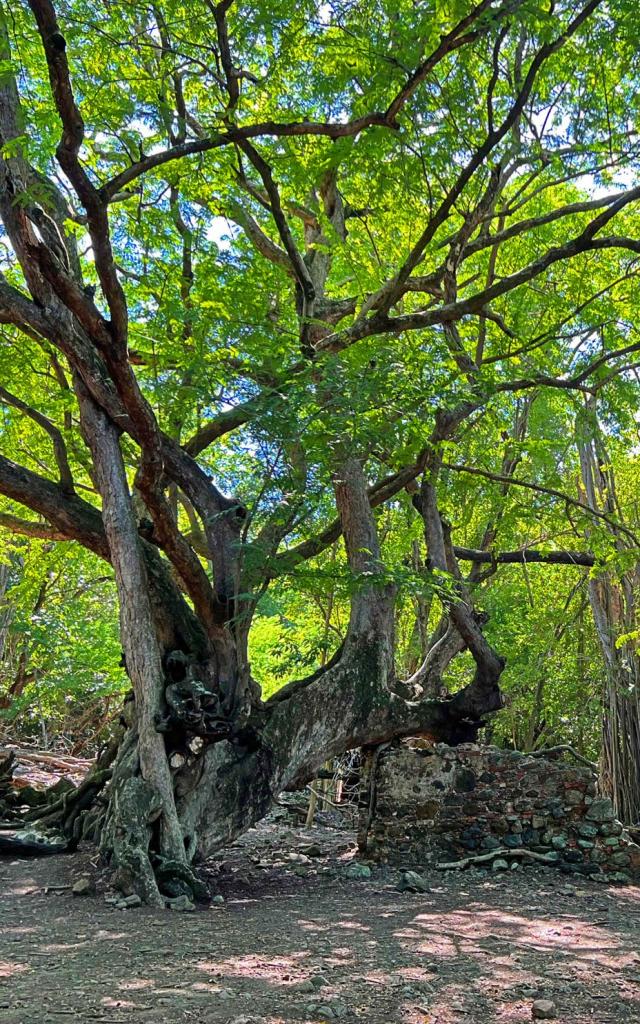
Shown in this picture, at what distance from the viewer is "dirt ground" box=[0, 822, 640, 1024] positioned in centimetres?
312

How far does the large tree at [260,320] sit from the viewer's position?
572 cm

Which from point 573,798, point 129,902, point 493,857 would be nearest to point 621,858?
point 573,798

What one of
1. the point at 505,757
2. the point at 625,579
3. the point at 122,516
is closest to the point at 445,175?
the point at 122,516

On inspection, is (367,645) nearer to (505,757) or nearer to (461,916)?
(505,757)

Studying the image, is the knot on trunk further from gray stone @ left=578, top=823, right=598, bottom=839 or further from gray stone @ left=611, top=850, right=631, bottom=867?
gray stone @ left=611, top=850, right=631, bottom=867

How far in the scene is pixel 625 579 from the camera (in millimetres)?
Answer: 8875

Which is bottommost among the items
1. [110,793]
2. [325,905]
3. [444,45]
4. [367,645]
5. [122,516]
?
[325,905]

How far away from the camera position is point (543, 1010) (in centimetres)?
315

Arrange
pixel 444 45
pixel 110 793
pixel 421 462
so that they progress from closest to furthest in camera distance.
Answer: pixel 444 45 → pixel 110 793 → pixel 421 462

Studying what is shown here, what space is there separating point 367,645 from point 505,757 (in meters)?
1.94

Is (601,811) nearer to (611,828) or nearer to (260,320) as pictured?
(611,828)

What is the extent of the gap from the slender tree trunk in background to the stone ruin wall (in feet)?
1.51

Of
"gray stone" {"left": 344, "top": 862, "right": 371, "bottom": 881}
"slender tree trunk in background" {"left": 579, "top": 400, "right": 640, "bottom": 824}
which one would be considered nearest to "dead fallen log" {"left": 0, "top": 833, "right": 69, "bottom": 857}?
"gray stone" {"left": 344, "top": 862, "right": 371, "bottom": 881}

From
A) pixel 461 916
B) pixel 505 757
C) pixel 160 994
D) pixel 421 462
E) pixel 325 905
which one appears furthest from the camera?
pixel 505 757
